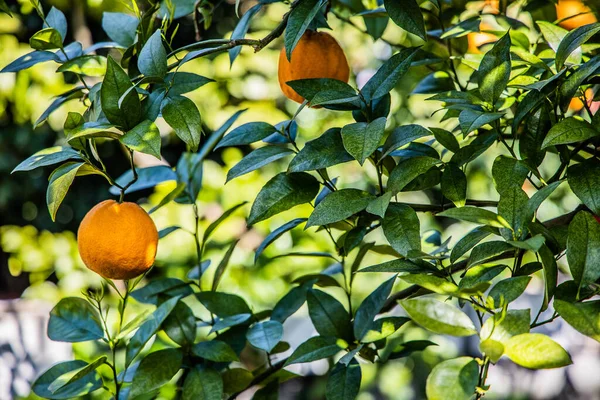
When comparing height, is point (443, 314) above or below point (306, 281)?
above

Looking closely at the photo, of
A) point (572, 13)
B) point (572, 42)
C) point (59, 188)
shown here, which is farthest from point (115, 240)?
point (572, 13)

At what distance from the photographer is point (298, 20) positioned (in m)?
0.56

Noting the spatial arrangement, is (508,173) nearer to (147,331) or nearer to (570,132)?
(570,132)

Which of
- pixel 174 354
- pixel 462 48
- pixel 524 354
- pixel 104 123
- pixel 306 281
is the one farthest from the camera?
pixel 462 48

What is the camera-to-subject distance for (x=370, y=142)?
0.50 meters

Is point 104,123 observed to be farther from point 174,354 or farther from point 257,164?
point 174,354

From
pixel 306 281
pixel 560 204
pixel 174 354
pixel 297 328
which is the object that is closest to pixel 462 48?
pixel 306 281

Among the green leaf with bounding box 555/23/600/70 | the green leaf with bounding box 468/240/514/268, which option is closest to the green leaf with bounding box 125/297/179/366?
the green leaf with bounding box 468/240/514/268

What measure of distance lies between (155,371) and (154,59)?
1.05ft

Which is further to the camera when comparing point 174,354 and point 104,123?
point 174,354

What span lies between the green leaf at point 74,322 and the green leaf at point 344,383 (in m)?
0.27

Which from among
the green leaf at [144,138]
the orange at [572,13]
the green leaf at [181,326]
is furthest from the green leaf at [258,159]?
the orange at [572,13]

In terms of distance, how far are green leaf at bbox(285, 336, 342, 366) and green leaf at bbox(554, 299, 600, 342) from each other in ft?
0.82

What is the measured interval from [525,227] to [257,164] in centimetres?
24
